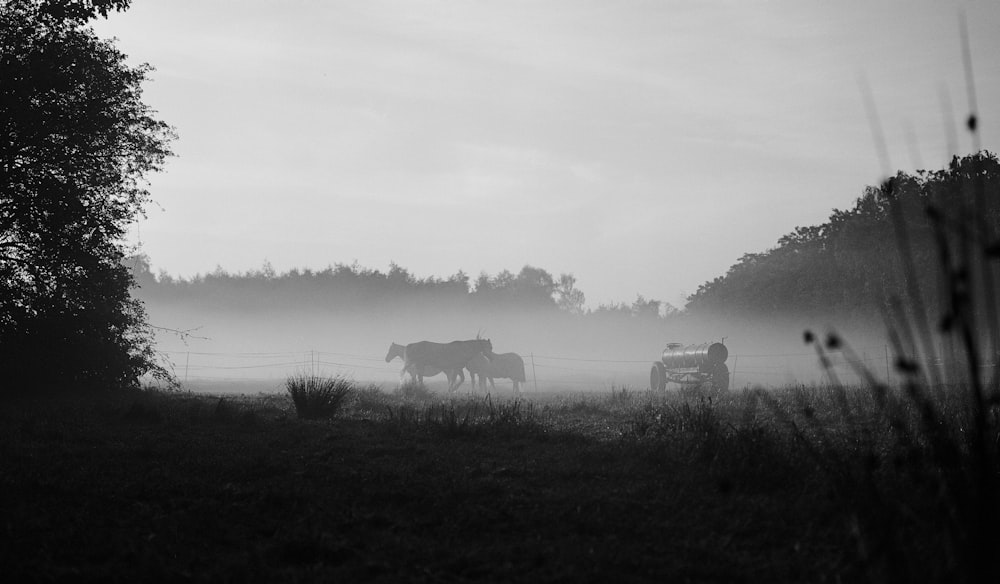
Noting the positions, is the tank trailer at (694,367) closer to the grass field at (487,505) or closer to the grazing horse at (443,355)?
the grazing horse at (443,355)

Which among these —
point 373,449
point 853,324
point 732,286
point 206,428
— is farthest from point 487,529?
point 732,286

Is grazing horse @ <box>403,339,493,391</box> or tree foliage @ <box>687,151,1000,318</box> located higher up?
tree foliage @ <box>687,151,1000,318</box>

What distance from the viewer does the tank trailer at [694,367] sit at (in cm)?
2648

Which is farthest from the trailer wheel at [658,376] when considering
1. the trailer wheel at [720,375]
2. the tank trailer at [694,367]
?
the trailer wheel at [720,375]

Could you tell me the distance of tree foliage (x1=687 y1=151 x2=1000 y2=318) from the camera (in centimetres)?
2859

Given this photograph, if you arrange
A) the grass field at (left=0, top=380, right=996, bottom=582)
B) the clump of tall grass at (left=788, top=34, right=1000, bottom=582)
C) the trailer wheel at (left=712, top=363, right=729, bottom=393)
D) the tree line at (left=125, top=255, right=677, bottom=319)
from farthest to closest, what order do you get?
the tree line at (left=125, top=255, right=677, bottom=319), the trailer wheel at (left=712, top=363, right=729, bottom=393), the grass field at (left=0, top=380, right=996, bottom=582), the clump of tall grass at (left=788, top=34, right=1000, bottom=582)

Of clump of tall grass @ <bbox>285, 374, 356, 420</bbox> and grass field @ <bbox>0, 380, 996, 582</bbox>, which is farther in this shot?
clump of tall grass @ <bbox>285, 374, 356, 420</bbox>

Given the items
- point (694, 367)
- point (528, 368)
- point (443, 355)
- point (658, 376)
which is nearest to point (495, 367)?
point (443, 355)

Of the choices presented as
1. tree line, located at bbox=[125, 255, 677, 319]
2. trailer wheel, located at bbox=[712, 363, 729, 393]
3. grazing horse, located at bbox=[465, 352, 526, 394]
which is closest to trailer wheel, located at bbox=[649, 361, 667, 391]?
trailer wheel, located at bbox=[712, 363, 729, 393]

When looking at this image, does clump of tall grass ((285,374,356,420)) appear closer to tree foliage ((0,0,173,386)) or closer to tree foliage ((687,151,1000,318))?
tree foliage ((0,0,173,386))

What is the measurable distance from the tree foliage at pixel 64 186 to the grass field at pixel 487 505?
973 centimetres

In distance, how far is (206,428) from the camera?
1141cm

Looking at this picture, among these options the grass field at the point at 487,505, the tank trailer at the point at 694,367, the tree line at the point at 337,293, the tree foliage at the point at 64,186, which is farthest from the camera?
the tree line at the point at 337,293

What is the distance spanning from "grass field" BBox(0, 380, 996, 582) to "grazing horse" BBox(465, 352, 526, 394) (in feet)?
77.8
